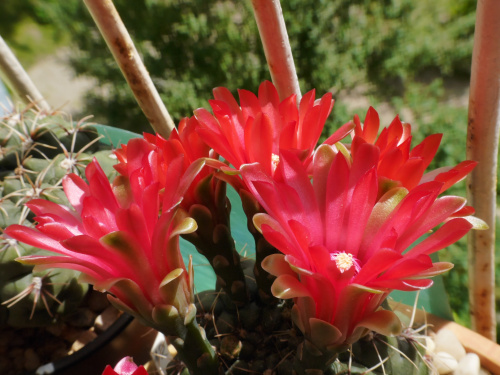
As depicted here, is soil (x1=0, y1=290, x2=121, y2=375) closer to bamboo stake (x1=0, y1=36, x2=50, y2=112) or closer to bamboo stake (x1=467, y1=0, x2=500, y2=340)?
bamboo stake (x1=0, y1=36, x2=50, y2=112)

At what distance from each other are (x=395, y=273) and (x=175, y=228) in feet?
0.53

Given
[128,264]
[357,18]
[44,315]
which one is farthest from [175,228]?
[357,18]

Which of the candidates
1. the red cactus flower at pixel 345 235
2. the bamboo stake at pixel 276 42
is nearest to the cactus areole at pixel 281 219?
the red cactus flower at pixel 345 235

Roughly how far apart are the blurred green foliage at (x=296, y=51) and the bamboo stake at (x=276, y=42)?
0.99 metres

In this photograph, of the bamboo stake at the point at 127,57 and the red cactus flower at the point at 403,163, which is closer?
the red cactus flower at the point at 403,163

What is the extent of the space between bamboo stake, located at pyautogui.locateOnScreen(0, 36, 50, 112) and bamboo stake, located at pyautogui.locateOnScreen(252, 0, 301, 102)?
442 millimetres

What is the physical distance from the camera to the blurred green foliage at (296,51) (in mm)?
1707

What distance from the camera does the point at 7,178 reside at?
753mm

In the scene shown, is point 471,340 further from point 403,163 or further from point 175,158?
point 175,158

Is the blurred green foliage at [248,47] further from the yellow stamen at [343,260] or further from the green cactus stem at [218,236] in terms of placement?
the yellow stamen at [343,260]

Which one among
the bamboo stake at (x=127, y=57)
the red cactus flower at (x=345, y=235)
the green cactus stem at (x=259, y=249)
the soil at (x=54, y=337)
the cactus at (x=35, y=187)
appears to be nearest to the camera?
the red cactus flower at (x=345, y=235)

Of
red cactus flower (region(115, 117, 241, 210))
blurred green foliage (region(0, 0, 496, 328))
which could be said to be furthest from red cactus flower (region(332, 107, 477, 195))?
blurred green foliage (region(0, 0, 496, 328))

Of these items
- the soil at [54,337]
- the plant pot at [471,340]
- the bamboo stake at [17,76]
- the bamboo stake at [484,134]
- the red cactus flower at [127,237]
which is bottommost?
the plant pot at [471,340]

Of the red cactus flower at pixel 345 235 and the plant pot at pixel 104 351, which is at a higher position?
the red cactus flower at pixel 345 235
